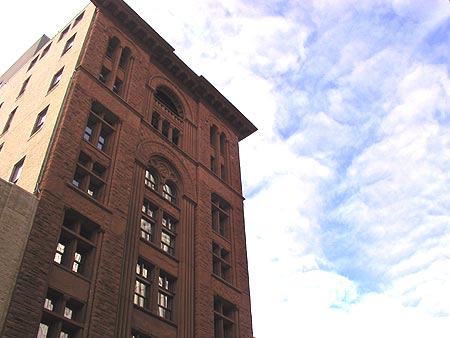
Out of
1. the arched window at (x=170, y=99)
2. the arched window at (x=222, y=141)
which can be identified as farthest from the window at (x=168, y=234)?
the arched window at (x=222, y=141)

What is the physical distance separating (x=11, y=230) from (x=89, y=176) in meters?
6.32

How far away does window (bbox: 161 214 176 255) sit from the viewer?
2895cm

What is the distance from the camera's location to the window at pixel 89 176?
84.6 feet

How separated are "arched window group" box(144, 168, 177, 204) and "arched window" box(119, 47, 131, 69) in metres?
9.37

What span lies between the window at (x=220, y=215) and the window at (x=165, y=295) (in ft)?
25.1

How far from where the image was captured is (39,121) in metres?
30.3

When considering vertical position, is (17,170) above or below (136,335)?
above

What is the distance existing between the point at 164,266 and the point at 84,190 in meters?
5.81

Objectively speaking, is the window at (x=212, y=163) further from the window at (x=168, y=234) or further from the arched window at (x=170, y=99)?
the window at (x=168, y=234)

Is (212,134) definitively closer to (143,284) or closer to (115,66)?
(115,66)

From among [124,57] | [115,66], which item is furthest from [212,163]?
[115,66]

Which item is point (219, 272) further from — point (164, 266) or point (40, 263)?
point (40, 263)

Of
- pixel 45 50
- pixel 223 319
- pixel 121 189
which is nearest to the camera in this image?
pixel 121 189

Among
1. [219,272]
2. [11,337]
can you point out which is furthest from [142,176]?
[11,337]
